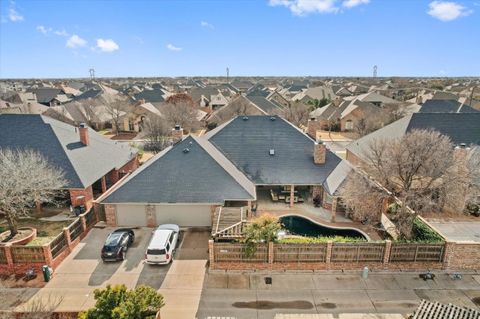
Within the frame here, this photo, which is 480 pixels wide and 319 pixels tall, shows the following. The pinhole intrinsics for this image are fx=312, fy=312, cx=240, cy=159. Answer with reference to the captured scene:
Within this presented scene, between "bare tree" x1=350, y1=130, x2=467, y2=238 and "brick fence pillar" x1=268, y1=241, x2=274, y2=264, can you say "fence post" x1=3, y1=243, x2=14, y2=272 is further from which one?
"bare tree" x1=350, y1=130, x2=467, y2=238

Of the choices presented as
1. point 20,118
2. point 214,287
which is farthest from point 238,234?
point 20,118

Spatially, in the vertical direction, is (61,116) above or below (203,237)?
above

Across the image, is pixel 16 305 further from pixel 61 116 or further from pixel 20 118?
pixel 61 116

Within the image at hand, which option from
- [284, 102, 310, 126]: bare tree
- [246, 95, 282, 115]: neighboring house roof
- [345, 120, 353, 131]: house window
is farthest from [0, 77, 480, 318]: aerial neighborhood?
[345, 120, 353, 131]: house window

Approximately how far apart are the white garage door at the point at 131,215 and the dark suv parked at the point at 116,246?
7.77 feet

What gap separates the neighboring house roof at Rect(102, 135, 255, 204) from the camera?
67.8 feet

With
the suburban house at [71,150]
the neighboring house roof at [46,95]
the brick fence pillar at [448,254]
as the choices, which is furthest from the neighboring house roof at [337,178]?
the neighboring house roof at [46,95]

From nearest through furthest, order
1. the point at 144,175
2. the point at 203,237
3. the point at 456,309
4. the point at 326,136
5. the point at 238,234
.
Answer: the point at 456,309 < the point at 238,234 < the point at 203,237 < the point at 144,175 < the point at 326,136

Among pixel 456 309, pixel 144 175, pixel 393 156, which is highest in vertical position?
pixel 393 156

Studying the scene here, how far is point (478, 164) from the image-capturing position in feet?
74.0

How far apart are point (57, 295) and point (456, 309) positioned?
57.3 feet

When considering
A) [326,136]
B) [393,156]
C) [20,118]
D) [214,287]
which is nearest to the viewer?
[214,287]

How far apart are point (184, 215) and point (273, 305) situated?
9178 mm

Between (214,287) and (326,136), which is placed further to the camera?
(326,136)
